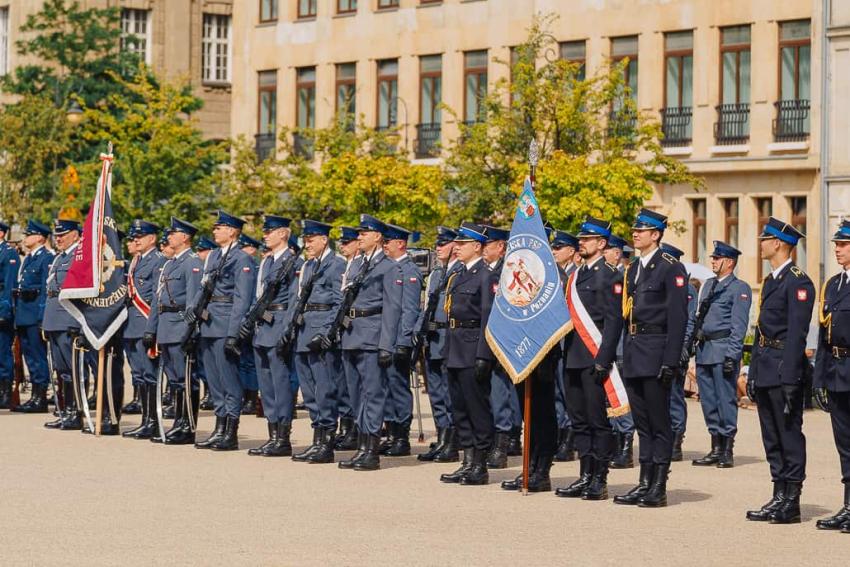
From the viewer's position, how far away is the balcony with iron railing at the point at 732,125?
4228 centimetres

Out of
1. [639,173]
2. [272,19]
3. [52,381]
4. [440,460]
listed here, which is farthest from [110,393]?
[272,19]

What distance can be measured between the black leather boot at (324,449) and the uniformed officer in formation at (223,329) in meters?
1.22

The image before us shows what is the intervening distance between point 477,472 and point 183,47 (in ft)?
161

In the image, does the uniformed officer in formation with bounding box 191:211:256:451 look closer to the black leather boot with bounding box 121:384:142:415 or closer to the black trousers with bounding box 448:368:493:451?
the black trousers with bounding box 448:368:493:451

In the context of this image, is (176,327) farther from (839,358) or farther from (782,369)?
(839,358)

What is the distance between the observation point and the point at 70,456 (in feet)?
58.8

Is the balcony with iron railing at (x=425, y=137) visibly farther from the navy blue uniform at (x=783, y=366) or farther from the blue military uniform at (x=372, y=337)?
the navy blue uniform at (x=783, y=366)

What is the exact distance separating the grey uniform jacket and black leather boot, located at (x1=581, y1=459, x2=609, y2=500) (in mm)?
5353

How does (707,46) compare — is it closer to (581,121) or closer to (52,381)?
(581,121)

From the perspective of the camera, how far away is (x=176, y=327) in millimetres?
19375

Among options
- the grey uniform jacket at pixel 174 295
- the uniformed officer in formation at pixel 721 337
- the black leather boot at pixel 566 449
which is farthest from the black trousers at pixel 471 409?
the grey uniform jacket at pixel 174 295

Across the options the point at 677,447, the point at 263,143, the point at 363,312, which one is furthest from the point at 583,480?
the point at 263,143

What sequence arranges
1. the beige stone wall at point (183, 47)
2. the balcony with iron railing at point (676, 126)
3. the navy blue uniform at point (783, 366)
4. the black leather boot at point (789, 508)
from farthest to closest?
1. the beige stone wall at point (183, 47)
2. the balcony with iron railing at point (676, 126)
3. the navy blue uniform at point (783, 366)
4. the black leather boot at point (789, 508)

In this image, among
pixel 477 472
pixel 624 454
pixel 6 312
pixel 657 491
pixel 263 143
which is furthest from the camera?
pixel 263 143
